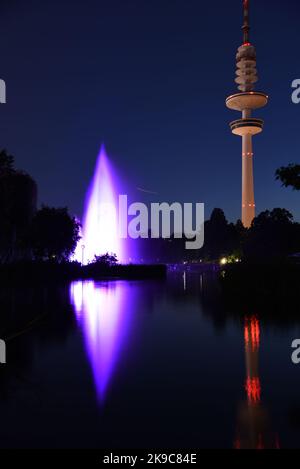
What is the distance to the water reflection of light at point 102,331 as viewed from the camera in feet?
29.1

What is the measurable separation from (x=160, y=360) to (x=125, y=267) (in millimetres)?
41242

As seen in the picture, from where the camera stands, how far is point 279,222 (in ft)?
265

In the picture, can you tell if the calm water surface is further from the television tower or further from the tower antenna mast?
the tower antenna mast

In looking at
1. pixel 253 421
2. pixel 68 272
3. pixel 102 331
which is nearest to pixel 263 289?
pixel 102 331

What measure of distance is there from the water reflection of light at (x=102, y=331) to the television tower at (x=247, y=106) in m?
121

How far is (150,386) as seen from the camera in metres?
7.84

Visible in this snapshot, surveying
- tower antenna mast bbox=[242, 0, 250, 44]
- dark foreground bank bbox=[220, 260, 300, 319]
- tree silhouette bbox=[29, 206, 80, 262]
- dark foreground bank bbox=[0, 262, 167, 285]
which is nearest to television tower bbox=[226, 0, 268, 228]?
tower antenna mast bbox=[242, 0, 250, 44]

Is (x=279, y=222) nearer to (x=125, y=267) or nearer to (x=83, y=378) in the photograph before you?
(x=125, y=267)

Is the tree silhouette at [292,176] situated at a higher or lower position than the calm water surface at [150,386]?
higher

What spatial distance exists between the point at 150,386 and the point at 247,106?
474ft

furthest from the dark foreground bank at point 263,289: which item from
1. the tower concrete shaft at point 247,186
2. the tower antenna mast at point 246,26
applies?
the tower antenna mast at point 246,26

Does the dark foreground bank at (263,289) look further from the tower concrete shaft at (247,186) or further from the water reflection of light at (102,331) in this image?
the tower concrete shaft at (247,186)

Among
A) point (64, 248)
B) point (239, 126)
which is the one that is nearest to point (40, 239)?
point (64, 248)
